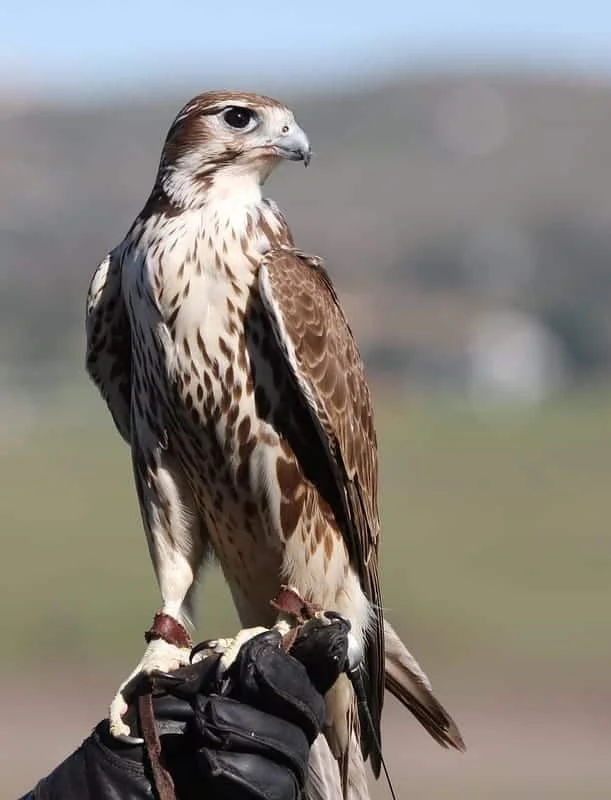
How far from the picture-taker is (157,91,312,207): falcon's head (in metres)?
5.82

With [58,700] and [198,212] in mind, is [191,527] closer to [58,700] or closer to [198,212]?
[198,212]

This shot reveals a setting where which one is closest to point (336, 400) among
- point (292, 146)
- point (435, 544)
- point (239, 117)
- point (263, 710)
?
point (292, 146)

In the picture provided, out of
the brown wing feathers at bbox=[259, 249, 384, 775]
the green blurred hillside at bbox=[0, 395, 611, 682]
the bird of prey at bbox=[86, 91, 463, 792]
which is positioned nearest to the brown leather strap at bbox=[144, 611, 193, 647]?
the bird of prey at bbox=[86, 91, 463, 792]

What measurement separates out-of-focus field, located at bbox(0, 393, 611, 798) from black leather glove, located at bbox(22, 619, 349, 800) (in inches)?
560

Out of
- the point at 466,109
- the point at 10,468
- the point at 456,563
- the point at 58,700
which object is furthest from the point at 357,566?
the point at 466,109

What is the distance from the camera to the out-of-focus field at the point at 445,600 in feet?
72.5

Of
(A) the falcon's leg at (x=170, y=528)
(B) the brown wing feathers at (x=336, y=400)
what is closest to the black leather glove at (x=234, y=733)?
(A) the falcon's leg at (x=170, y=528)

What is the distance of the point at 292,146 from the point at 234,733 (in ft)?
5.88

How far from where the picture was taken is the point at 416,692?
20.0 feet

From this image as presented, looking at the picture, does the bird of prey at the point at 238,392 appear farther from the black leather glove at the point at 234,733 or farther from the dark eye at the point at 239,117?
the black leather glove at the point at 234,733

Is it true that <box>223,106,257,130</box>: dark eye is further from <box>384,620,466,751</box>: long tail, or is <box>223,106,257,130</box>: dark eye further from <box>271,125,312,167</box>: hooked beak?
<box>384,620,466,751</box>: long tail

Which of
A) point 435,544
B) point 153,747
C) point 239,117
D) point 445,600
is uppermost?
point 435,544

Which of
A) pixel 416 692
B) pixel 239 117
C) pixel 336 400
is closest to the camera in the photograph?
pixel 336 400

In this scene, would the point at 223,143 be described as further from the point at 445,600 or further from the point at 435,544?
the point at 435,544
